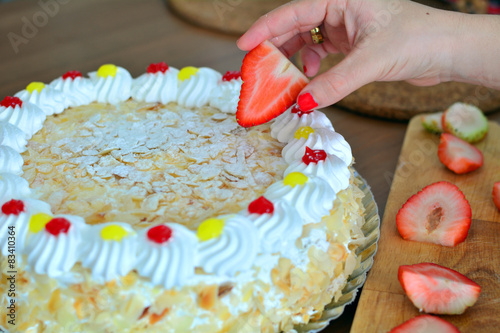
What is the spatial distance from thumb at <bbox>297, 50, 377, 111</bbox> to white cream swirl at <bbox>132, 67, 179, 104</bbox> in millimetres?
668

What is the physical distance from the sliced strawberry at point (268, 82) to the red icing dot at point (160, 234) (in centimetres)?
57

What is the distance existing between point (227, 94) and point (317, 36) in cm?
40

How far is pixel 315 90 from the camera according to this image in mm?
1474

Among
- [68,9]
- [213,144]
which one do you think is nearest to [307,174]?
[213,144]

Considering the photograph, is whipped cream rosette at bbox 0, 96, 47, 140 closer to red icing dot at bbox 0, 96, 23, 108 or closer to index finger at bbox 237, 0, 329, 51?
red icing dot at bbox 0, 96, 23, 108

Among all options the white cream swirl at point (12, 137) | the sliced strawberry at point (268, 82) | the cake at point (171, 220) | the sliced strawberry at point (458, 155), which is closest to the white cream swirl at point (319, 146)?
the cake at point (171, 220)

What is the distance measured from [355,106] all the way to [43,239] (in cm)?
159

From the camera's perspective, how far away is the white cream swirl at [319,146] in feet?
5.31

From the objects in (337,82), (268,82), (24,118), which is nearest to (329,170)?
(337,82)

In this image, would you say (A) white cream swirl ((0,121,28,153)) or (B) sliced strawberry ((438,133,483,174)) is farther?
(B) sliced strawberry ((438,133,483,174))

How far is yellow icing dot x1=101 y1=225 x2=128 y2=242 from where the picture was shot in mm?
1271

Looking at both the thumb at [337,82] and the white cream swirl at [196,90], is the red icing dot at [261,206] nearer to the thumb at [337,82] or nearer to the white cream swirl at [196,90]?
the thumb at [337,82]

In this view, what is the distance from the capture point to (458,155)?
2.06 metres

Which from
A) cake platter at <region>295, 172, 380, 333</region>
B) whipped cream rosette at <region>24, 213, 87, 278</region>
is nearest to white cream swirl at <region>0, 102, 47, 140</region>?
whipped cream rosette at <region>24, 213, 87, 278</region>
